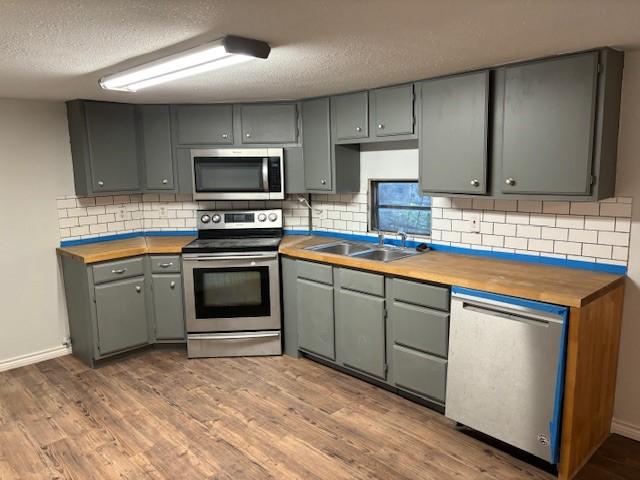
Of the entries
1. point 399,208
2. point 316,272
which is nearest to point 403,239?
point 399,208

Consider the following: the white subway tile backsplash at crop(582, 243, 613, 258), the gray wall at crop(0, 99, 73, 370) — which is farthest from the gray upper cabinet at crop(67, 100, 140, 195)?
the white subway tile backsplash at crop(582, 243, 613, 258)

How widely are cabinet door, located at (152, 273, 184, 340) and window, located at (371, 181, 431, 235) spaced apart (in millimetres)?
1687

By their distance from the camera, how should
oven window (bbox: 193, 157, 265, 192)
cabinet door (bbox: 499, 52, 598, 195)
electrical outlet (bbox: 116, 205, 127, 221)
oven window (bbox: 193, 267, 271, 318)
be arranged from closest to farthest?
cabinet door (bbox: 499, 52, 598, 195)
oven window (bbox: 193, 267, 271, 318)
oven window (bbox: 193, 157, 265, 192)
electrical outlet (bbox: 116, 205, 127, 221)

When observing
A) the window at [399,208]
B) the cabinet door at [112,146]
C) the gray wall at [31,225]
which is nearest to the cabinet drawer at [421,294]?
the window at [399,208]

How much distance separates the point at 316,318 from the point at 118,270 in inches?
63.0

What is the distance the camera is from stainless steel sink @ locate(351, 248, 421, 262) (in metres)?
3.61

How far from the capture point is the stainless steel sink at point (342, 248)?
3.79 meters

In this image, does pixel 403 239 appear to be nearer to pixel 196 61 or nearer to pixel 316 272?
pixel 316 272

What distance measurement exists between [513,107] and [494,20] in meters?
0.88

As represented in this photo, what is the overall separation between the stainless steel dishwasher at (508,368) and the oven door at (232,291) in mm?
1586

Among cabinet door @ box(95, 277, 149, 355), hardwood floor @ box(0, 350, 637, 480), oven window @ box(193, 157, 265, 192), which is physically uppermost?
oven window @ box(193, 157, 265, 192)

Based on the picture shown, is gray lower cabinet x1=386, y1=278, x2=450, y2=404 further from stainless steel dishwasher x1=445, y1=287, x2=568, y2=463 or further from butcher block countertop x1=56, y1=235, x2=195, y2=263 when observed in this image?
butcher block countertop x1=56, y1=235, x2=195, y2=263

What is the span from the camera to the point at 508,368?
2.52 m

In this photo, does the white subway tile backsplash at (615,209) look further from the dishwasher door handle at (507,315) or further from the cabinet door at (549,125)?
the dishwasher door handle at (507,315)
